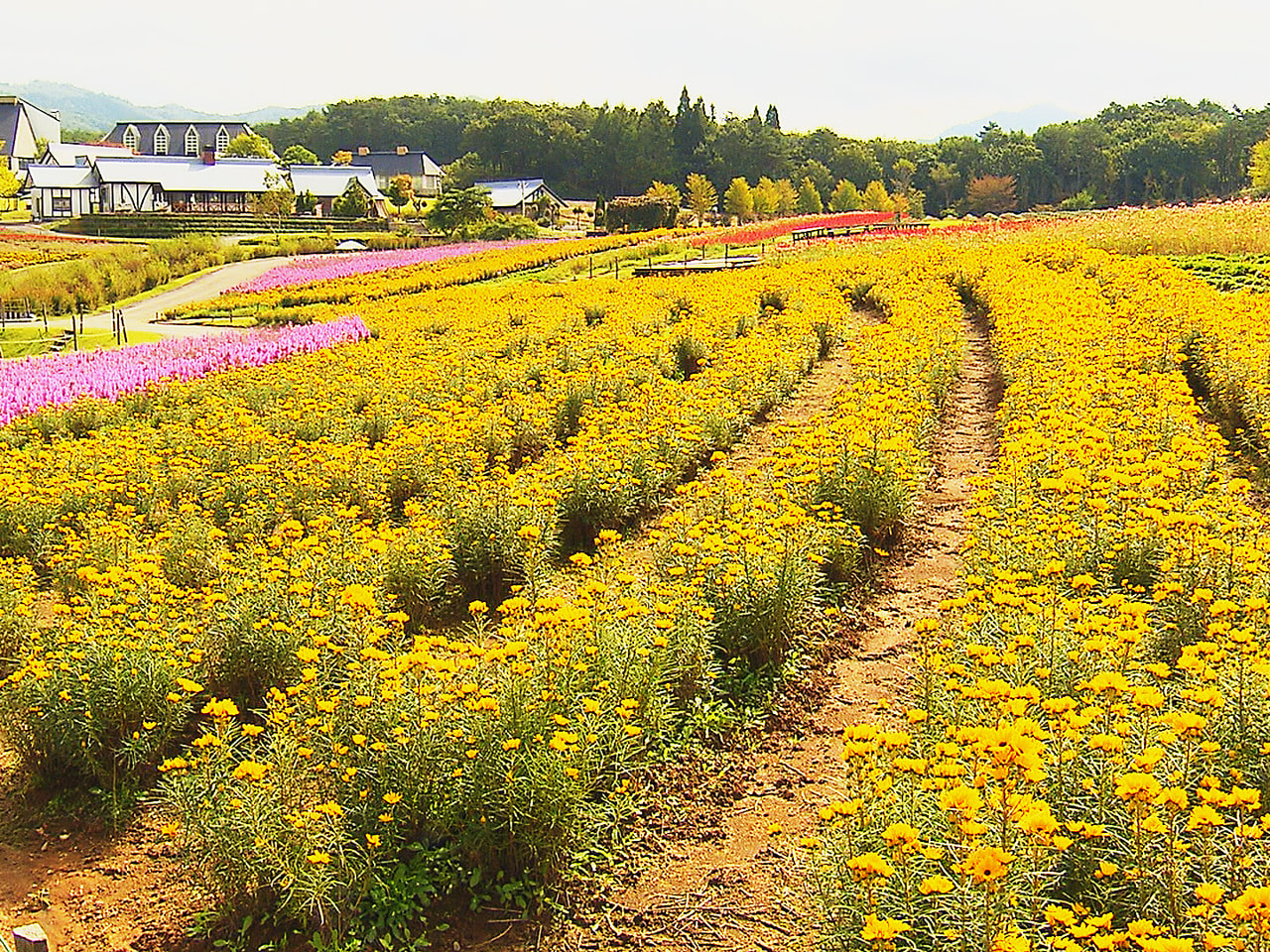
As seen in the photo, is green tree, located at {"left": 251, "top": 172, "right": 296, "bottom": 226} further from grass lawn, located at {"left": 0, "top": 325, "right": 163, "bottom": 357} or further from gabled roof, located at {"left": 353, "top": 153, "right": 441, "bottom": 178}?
grass lawn, located at {"left": 0, "top": 325, "right": 163, "bottom": 357}

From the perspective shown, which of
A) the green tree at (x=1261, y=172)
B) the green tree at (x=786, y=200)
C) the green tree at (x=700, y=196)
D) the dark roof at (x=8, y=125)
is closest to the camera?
the green tree at (x=1261, y=172)

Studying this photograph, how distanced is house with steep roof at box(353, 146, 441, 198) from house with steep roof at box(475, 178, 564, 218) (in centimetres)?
1653

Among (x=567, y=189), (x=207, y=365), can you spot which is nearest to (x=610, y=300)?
(x=207, y=365)

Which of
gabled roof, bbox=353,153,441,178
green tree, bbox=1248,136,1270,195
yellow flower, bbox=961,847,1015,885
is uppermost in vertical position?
gabled roof, bbox=353,153,441,178

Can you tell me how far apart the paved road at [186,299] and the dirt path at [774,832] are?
1720cm

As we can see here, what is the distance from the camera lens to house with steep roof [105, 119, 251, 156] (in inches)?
4867

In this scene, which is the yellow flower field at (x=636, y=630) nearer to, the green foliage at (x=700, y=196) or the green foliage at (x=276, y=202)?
the green foliage at (x=700, y=196)

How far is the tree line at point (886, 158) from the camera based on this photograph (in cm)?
7919

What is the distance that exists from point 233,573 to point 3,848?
6.66 feet

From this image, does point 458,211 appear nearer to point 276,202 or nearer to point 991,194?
point 276,202

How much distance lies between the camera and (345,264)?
1470 inches

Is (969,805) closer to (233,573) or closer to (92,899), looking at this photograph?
(92,899)

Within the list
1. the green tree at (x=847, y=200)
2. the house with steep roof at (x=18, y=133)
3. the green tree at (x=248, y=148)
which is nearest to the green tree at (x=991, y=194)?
the green tree at (x=847, y=200)

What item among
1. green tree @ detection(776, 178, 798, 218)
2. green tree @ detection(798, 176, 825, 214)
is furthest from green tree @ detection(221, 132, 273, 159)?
green tree @ detection(798, 176, 825, 214)
